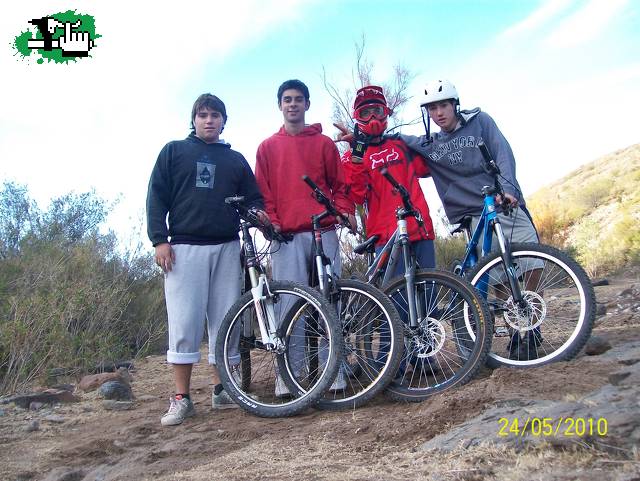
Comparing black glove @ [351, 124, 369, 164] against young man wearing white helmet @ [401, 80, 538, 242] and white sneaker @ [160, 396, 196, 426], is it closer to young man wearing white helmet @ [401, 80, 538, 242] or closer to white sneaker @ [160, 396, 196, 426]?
young man wearing white helmet @ [401, 80, 538, 242]

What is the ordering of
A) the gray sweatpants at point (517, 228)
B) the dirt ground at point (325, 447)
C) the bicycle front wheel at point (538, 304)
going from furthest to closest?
the gray sweatpants at point (517, 228) → the bicycle front wheel at point (538, 304) → the dirt ground at point (325, 447)

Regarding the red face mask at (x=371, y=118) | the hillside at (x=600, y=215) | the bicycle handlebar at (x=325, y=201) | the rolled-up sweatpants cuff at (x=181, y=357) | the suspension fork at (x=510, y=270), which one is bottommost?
the rolled-up sweatpants cuff at (x=181, y=357)

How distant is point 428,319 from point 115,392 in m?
3.12

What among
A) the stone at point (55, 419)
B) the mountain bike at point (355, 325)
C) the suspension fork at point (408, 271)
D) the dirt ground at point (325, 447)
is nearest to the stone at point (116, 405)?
the stone at point (55, 419)

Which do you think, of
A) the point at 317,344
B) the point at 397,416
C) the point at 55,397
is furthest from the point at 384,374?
the point at 55,397

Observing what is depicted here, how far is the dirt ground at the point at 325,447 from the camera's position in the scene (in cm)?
220

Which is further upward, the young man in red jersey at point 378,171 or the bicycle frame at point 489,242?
the young man in red jersey at point 378,171

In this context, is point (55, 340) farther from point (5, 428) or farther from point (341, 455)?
point (341, 455)

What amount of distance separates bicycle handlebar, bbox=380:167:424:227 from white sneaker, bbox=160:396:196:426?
6.78 ft

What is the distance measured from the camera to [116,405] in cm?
500

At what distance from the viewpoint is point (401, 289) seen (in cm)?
398

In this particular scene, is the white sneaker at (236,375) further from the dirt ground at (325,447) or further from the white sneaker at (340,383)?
the white sneaker at (340,383)

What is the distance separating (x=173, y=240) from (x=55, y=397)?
2151 millimetres
